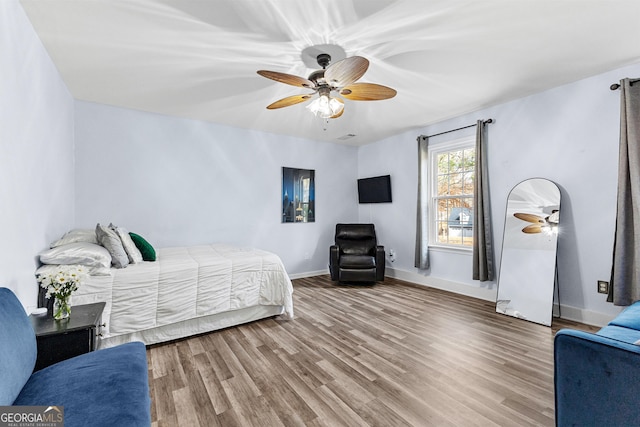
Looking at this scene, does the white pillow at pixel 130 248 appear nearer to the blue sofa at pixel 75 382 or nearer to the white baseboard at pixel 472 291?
the blue sofa at pixel 75 382

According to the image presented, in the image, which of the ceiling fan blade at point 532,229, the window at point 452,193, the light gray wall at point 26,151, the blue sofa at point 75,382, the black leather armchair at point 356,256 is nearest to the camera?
the blue sofa at point 75,382

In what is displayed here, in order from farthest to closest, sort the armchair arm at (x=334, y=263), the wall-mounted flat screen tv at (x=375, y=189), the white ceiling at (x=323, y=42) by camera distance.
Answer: the wall-mounted flat screen tv at (x=375, y=189) → the armchair arm at (x=334, y=263) → the white ceiling at (x=323, y=42)

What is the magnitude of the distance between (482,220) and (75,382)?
4.13 meters

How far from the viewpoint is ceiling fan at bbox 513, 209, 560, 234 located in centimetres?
311

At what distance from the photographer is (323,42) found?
221cm

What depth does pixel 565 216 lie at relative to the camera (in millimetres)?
3109

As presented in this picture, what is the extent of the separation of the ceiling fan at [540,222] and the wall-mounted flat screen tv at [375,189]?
85.0 inches

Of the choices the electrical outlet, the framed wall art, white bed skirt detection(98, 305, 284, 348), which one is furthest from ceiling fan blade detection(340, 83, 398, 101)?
the electrical outlet

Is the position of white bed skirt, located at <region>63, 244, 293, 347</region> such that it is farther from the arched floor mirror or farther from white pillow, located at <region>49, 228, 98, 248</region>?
the arched floor mirror

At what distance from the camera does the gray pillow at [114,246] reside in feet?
8.17

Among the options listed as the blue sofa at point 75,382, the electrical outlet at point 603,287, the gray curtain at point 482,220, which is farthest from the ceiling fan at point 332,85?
the electrical outlet at point 603,287

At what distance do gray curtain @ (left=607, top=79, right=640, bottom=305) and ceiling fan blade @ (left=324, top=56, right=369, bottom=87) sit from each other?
263 cm

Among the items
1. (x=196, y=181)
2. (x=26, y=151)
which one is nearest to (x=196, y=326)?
(x=26, y=151)

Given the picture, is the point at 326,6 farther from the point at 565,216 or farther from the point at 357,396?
the point at 565,216
